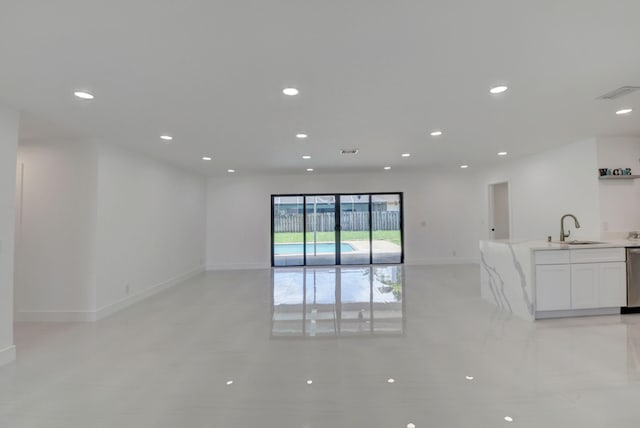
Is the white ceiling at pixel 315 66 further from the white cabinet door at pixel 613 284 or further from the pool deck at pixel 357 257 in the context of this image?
the pool deck at pixel 357 257

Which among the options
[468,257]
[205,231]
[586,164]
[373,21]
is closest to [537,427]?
[373,21]

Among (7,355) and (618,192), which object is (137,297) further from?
(618,192)

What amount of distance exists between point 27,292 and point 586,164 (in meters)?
8.34

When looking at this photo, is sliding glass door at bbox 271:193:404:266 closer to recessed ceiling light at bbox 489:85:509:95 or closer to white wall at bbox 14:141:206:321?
white wall at bbox 14:141:206:321

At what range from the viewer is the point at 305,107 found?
3197 millimetres

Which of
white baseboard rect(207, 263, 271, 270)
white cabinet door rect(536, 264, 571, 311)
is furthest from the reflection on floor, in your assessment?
white cabinet door rect(536, 264, 571, 311)

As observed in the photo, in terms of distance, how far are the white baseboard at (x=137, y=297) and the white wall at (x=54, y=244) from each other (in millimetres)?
164

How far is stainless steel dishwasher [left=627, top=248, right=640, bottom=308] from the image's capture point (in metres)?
4.04

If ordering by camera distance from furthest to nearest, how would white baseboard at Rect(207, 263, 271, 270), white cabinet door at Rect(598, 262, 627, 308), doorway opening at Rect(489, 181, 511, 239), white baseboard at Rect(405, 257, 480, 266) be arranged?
white baseboard at Rect(405, 257, 480, 266) < white baseboard at Rect(207, 263, 271, 270) < doorway opening at Rect(489, 181, 511, 239) < white cabinet door at Rect(598, 262, 627, 308)

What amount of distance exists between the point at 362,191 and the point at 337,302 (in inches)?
160

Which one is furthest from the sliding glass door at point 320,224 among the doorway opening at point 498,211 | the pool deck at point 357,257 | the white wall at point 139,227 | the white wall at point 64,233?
the white wall at point 64,233

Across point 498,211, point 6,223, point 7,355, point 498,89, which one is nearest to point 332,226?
point 498,211

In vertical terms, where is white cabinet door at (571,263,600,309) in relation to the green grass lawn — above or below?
below

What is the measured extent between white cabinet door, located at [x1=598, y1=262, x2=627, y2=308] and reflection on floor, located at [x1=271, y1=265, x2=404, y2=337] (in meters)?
2.59
